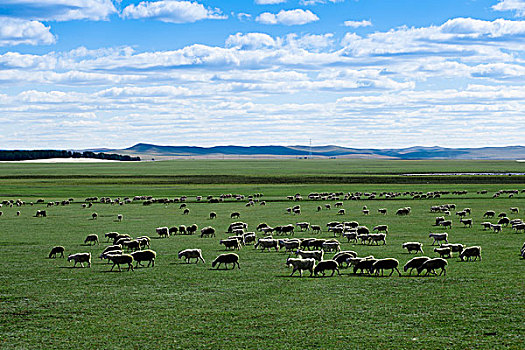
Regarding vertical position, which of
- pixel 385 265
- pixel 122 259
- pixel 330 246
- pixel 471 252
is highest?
pixel 471 252

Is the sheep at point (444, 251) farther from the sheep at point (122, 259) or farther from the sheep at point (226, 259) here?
the sheep at point (122, 259)

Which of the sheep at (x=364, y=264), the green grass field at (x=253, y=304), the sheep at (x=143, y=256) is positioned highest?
the sheep at (x=364, y=264)

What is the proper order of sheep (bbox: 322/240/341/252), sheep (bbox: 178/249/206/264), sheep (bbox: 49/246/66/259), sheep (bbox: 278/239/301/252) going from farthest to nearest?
sheep (bbox: 278/239/301/252), sheep (bbox: 322/240/341/252), sheep (bbox: 49/246/66/259), sheep (bbox: 178/249/206/264)

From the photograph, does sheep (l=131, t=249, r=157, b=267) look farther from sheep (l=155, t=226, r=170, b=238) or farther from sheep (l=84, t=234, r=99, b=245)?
sheep (l=155, t=226, r=170, b=238)

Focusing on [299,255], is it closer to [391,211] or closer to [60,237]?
[60,237]

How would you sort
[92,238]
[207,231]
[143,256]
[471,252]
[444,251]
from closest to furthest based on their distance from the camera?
[143,256] → [471,252] → [444,251] → [92,238] → [207,231]

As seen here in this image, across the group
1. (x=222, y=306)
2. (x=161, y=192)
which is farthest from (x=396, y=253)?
(x=161, y=192)

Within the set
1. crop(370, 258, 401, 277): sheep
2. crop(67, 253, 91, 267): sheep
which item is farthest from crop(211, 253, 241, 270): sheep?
crop(370, 258, 401, 277): sheep

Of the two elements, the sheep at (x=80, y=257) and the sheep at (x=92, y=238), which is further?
the sheep at (x=92, y=238)

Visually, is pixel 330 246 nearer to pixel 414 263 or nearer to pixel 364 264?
pixel 364 264

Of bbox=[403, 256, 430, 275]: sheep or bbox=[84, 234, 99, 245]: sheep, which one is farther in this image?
bbox=[84, 234, 99, 245]: sheep

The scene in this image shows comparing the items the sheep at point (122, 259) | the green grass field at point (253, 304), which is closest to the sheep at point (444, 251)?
the green grass field at point (253, 304)

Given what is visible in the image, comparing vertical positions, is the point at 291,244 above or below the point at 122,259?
above

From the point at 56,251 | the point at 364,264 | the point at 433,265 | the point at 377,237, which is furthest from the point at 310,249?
the point at 56,251
